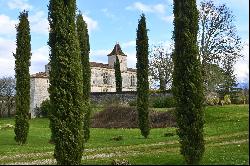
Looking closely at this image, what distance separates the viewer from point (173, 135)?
32.1 metres

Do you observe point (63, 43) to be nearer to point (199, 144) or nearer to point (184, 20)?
point (184, 20)

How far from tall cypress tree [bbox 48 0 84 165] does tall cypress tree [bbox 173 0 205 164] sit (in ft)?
13.3

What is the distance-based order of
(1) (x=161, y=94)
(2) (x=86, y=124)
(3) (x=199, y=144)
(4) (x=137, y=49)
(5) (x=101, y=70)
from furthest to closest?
1. (5) (x=101, y=70)
2. (1) (x=161, y=94)
3. (4) (x=137, y=49)
4. (2) (x=86, y=124)
5. (3) (x=199, y=144)

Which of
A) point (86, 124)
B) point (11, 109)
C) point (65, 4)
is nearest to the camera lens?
point (65, 4)

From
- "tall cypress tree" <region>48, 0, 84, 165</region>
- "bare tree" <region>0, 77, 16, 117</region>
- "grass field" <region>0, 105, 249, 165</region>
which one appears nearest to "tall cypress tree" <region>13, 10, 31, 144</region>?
"grass field" <region>0, 105, 249, 165</region>

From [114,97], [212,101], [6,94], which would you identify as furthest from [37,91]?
[212,101]

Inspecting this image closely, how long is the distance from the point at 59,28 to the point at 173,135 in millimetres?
16612

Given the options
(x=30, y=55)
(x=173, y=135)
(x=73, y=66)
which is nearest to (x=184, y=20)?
(x=73, y=66)

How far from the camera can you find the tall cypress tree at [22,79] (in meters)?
31.5

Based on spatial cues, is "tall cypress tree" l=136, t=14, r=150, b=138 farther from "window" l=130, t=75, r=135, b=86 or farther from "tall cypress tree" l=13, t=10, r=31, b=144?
"window" l=130, t=75, r=135, b=86

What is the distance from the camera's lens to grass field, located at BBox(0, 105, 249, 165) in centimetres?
1841

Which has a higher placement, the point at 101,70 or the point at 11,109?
the point at 101,70

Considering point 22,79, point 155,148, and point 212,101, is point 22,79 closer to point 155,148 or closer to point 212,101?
point 155,148

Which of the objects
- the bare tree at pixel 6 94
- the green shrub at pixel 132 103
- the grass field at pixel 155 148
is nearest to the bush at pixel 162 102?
the green shrub at pixel 132 103
